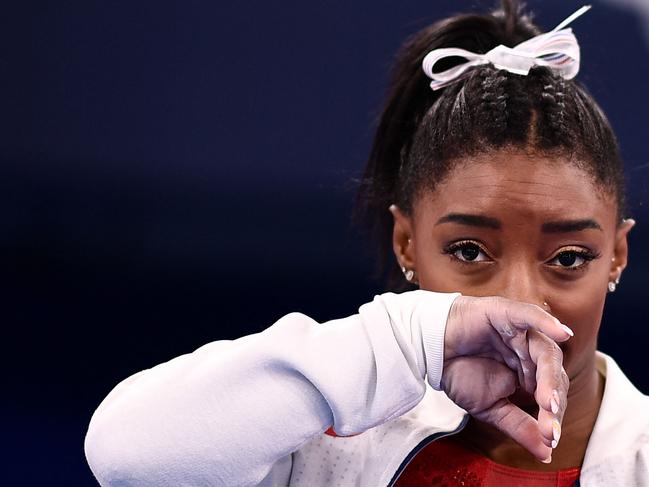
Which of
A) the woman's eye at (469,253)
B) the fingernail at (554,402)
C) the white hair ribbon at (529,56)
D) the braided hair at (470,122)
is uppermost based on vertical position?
the white hair ribbon at (529,56)

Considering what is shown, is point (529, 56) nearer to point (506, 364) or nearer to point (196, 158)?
point (506, 364)

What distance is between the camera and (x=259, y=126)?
142cm

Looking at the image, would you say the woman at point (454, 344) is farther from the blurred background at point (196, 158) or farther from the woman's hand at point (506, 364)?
the blurred background at point (196, 158)

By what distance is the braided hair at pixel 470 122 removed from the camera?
84cm

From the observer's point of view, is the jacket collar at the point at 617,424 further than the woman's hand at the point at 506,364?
Yes

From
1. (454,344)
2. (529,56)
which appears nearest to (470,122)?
(529,56)

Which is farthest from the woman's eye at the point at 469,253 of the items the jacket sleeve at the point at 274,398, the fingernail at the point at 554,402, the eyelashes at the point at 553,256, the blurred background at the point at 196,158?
the blurred background at the point at 196,158

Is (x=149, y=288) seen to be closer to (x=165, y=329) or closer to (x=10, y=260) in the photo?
(x=165, y=329)

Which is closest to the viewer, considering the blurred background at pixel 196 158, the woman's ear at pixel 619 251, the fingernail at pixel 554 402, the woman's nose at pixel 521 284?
the fingernail at pixel 554 402

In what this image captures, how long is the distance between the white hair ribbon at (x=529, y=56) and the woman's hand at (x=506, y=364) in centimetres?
28

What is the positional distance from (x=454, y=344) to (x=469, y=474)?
180mm

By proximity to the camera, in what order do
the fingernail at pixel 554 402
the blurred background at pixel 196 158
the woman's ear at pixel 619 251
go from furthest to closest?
the blurred background at pixel 196 158
the woman's ear at pixel 619 251
the fingernail at pixel 554 402

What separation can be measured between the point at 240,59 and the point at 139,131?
0.17 meters

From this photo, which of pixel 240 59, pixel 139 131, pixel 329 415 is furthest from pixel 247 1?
pixel 329 415
